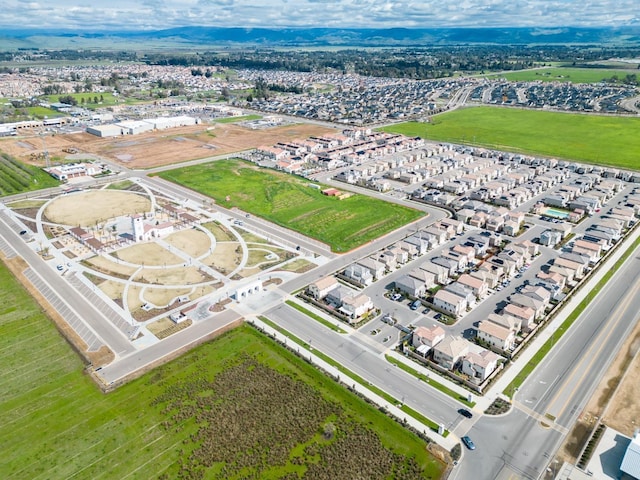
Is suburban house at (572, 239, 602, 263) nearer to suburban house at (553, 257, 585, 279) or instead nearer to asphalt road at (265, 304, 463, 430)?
suburban house at (553, 257, 585, 279)

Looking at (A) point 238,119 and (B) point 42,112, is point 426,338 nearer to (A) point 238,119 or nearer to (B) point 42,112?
(A) point 238,119

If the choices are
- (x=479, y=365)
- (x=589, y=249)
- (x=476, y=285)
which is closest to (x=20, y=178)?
(x=476, y=285)

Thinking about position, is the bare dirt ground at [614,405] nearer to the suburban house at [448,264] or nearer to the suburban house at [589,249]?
the suburban house at [589,249]

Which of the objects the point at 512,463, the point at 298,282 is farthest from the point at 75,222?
the point at 512,463

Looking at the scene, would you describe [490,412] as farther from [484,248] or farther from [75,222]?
[75,222]

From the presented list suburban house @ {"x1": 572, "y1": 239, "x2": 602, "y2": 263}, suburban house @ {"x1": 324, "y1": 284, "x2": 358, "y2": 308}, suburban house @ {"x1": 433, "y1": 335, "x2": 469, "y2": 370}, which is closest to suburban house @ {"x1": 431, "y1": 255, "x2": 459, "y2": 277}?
suburban house @ {"x1": 324, "y1": 284, "x2": 358, "y2": 308}
